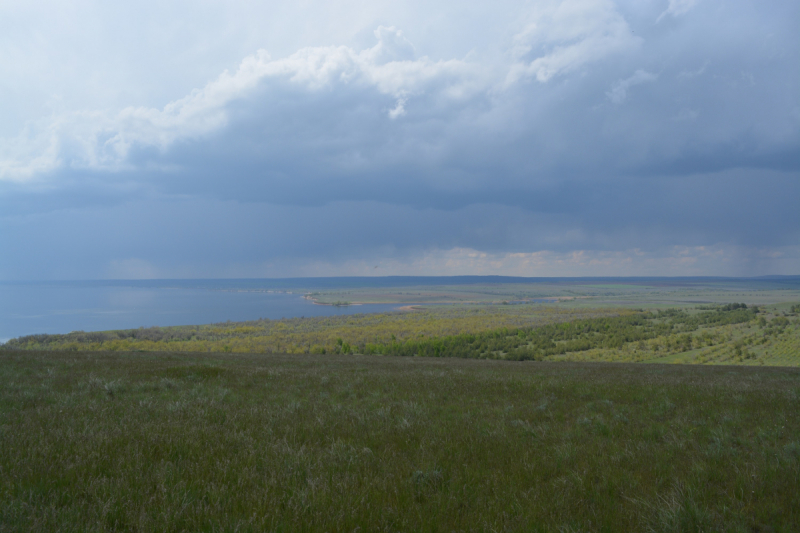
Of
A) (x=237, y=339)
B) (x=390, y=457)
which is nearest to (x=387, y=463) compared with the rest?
(x=390, y=457)

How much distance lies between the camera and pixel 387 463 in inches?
207

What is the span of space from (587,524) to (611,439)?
11.2 ft

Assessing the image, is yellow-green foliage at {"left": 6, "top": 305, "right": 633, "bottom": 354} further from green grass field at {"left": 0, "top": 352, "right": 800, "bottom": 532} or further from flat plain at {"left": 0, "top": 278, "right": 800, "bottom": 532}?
green grass field at {"left": 0, "top": 352, "right": 800, "bottom": 532}

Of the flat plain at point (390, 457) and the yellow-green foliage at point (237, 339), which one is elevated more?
the flat plain at point (390, 457)

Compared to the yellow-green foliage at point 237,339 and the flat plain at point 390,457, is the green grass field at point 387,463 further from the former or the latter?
the yellow-green foliage at point 237,339

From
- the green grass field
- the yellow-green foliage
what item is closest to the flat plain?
the green grass field

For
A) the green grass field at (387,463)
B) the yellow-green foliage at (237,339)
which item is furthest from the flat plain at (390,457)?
the yellow-green foliage at (237,339)

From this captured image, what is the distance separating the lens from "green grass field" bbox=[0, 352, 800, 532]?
150 inches

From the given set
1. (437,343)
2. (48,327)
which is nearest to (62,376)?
(437,343)

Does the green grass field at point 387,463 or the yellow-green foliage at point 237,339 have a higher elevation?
the green grass field at point 387,463

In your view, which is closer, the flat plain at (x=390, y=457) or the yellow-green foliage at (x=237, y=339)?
the flat plain at (x=390, y=457)

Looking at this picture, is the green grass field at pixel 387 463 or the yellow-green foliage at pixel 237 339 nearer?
the green grass field at pixel 387 463

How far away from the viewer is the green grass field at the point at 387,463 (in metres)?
3.80

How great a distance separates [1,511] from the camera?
3598 mm
